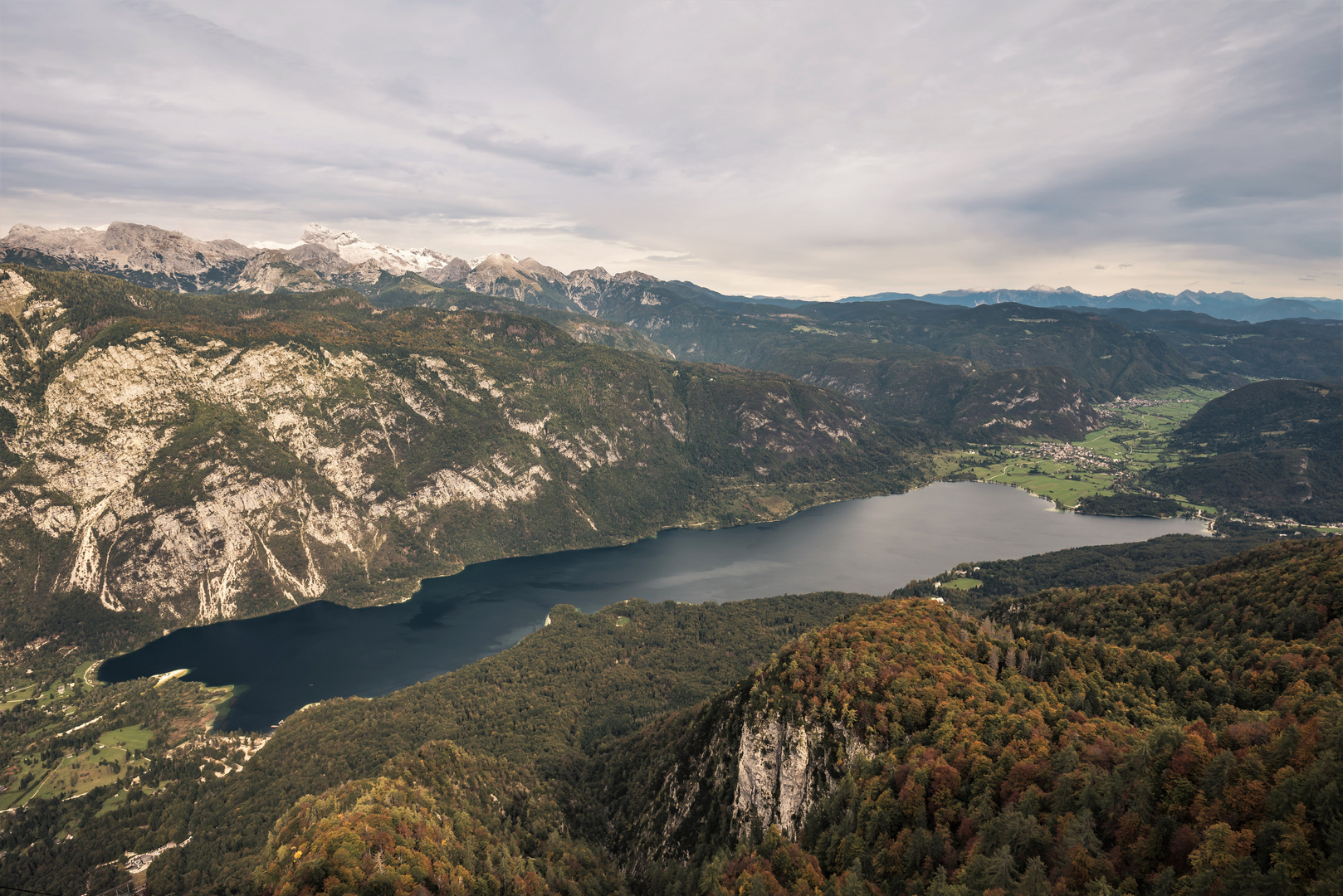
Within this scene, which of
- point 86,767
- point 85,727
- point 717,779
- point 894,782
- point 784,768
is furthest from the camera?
point 85,727

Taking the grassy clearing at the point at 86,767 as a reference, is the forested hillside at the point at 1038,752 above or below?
above

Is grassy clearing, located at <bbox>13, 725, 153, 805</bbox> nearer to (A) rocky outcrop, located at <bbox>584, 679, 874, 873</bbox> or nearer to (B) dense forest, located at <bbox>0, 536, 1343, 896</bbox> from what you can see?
(B) dense forest, located at <bbox>0, 536, 1343, 896</bbox>

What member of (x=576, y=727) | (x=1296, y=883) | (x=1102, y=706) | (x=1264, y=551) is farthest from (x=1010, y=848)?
(x=576, y=727)

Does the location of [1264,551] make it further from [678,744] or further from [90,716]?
[90,716]

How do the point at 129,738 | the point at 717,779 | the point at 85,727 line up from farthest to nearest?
the point at 85,727 → the point at 129,738 → the point at 717,779

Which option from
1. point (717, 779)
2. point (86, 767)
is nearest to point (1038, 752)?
point (717, 779)

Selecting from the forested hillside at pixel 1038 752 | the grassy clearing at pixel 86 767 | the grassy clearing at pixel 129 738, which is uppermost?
the forested hillside at pixel 1038 752

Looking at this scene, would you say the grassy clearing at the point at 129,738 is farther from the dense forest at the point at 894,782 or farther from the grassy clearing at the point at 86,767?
the dense forest at the point at 894,782

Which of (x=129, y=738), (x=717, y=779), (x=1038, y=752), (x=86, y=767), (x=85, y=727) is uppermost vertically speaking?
(x=1038, y=752)

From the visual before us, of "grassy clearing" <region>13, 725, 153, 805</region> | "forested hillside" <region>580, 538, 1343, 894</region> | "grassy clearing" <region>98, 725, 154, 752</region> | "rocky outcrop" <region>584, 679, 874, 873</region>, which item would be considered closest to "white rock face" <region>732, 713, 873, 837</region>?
"rocky outcrop" <region>584, 679, 874, 873</region>

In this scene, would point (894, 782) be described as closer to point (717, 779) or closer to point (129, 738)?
point (717, 779)

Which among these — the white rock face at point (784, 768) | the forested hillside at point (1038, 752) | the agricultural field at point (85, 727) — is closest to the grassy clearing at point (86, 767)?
the agricultural field at point (85, 727)
